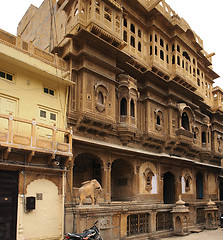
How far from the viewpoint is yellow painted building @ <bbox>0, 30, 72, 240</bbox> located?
12797mm

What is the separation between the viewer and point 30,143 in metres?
12.9

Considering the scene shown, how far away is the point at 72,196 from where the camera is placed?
50.6 feet

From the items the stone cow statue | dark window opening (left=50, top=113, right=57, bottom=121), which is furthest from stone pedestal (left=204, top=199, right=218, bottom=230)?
dark window opening (left=50, top=113, right=57, bottom=121)

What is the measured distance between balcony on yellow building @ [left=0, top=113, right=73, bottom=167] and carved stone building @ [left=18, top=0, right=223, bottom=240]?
1.87 meters

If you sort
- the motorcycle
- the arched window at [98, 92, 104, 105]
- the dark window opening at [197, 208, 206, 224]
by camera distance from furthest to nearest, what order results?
the dark window opening at [197, 208, 206, 224], the arched window at [98, 92, 104, 105], the motorcycle

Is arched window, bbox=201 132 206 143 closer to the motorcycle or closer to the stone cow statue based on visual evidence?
the stone cow statue

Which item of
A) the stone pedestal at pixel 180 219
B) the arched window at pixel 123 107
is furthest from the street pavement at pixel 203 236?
the arched window at pixel 123 107

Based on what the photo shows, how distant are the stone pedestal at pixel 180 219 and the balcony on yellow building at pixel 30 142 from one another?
936 cm

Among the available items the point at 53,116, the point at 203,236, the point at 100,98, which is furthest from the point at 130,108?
the point at 203,236

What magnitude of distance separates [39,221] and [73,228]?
1.65 metres

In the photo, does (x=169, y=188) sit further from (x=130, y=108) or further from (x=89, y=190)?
(x=89, y=190)

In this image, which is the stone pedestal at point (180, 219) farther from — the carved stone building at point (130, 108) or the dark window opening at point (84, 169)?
the dark window opening at point (84, 169)

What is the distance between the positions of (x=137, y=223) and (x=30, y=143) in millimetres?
8703

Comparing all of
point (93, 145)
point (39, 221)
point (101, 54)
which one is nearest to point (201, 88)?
point (101, 54)
